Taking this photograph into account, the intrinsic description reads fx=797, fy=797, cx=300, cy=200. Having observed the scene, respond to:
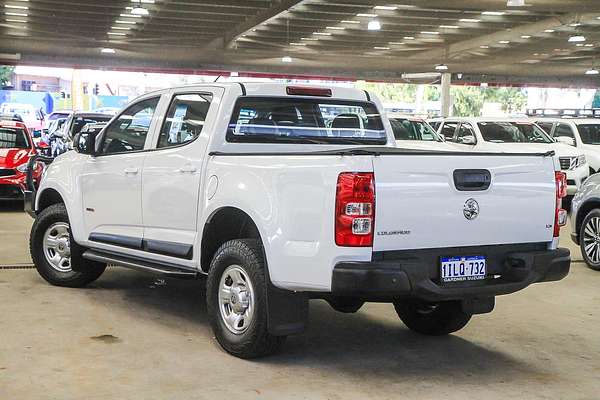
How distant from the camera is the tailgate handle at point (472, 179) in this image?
4.79m

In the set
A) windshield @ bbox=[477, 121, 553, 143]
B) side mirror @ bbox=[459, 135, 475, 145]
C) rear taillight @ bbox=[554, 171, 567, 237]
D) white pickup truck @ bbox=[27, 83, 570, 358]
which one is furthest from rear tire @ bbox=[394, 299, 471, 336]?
side mirror @ bbox=[459, 135, 475, 145]

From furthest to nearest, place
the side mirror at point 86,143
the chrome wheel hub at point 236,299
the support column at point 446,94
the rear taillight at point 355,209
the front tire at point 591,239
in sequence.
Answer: the support column at point 446,94, the front tire at point 591,239, the side mirror at point 86,143, the chrome wheel hub at point 236,299, the rear taillight at point 355,209

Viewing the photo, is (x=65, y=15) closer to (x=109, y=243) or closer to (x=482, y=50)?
(x=482, y=50)

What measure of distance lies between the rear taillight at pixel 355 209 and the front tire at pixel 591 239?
5189mm

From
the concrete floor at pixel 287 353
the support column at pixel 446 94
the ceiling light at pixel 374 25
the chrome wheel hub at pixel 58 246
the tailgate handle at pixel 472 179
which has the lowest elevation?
the concrete floor at pixel 287 353

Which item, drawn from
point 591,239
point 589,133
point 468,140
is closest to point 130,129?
point 591,239

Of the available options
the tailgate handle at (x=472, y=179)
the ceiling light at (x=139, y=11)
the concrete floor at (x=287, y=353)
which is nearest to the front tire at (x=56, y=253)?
the concrete floor at (x=287, y=353)

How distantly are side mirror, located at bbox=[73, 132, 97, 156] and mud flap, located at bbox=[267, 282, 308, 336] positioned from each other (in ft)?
9.25

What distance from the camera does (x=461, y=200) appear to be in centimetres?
480

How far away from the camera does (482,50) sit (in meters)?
Result: 34.5

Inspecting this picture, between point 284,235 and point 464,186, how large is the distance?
44.3 inches

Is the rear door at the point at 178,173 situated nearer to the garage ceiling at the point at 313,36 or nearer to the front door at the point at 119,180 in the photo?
the front door at the point at 119,180

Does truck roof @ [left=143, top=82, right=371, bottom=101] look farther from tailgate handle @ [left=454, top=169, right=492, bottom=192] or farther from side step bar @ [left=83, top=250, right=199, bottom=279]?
tailgate handle @ [left=454, top=169, right=492, bottom=192]

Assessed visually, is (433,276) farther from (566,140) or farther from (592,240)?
(566,140)
